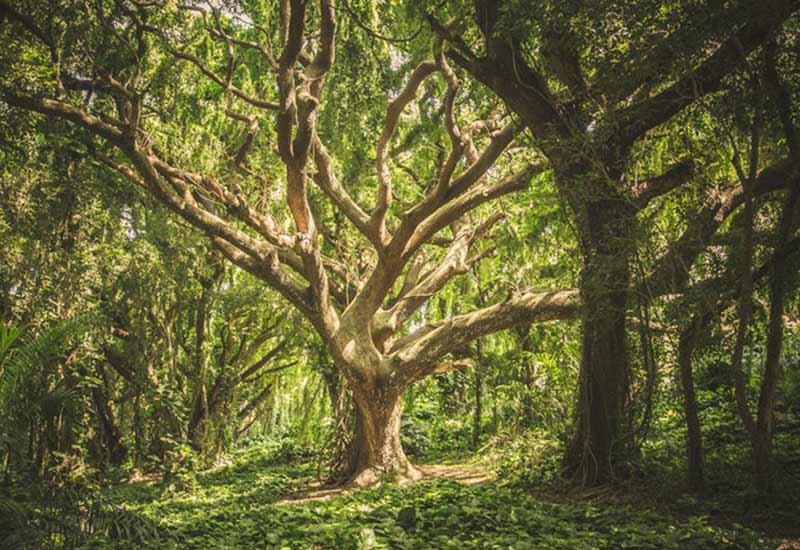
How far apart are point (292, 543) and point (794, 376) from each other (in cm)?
618

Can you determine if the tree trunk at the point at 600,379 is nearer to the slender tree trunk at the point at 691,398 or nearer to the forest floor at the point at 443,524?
the forest floor at the point at 443,524

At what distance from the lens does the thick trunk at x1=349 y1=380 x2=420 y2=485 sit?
7785mm

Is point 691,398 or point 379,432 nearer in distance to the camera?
point 691,398

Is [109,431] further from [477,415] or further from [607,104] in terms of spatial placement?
[607,104]

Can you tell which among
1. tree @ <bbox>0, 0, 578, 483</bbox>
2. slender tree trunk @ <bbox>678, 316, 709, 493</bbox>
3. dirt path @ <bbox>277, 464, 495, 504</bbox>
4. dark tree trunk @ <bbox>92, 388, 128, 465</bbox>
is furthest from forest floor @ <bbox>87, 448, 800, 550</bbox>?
dark tree trunk @ <bbox>92, 388, 128, 465</bbox>

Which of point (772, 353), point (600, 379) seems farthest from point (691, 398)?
point (600, 379)

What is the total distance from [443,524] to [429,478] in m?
3.53

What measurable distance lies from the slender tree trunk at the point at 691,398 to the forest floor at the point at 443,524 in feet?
1.43

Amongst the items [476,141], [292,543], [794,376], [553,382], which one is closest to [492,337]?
[553,382]

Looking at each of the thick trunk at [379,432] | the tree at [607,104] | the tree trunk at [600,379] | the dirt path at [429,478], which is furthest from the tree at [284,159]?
the tree trunk at [600,379]

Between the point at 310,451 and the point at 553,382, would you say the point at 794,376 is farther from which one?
the point at 310,451

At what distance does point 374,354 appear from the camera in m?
7.85

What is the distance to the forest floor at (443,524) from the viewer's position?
3.84 metres

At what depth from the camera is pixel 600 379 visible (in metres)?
5.64
